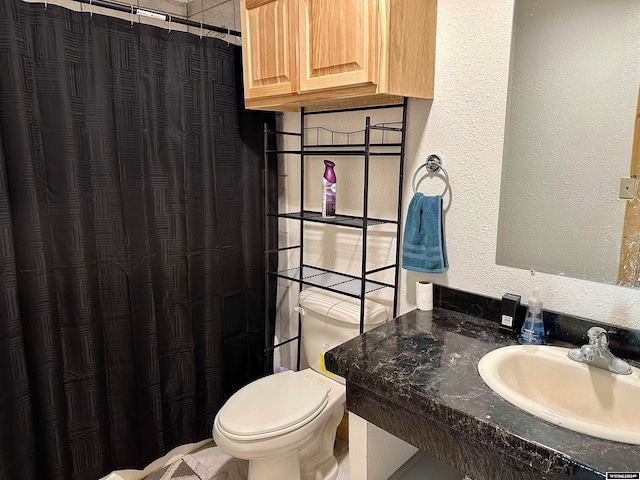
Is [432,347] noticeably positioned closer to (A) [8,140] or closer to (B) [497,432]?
(B) [497,432]

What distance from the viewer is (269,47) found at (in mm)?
1641

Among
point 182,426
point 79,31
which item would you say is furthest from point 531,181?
point 182,426

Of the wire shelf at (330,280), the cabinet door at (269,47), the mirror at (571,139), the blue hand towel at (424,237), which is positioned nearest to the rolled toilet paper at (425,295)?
the blue hand towel at (424,237)

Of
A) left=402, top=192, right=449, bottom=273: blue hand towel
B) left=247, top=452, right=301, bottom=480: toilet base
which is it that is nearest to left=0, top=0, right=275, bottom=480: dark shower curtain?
left=247, top=452, right=301, bottom=480: toilet base

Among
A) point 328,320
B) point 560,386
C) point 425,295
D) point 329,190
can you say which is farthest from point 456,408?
point 329,190

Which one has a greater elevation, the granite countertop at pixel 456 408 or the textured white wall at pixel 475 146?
the textured white wall at pixel 475 146

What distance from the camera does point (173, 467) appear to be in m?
1.94

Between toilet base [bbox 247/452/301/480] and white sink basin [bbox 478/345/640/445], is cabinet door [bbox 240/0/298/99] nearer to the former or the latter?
white sink basin [bbox 478/345/640/445]

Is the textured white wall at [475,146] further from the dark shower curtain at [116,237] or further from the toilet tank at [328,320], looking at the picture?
the dark shower curtain at [116,237]

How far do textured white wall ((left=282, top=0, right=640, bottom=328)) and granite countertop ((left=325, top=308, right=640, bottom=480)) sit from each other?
0.19m

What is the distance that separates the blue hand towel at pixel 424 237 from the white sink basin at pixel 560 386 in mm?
404

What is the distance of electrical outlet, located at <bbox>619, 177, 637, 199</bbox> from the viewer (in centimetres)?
120

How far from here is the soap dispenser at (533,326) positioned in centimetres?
131

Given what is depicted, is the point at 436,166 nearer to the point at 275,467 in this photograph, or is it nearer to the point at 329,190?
the point at 329,190
